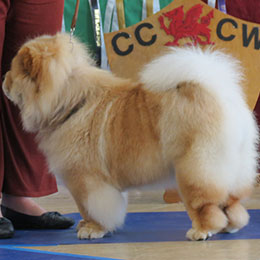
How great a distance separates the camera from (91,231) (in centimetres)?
196

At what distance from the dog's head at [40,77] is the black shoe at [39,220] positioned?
18.8 inches

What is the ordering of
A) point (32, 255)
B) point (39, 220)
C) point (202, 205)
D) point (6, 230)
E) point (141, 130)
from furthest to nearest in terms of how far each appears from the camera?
1. point (39, 220)
2. point (6, 230)
3. point (141, 130)
4. point (202, 205)
5. point (32, 255)

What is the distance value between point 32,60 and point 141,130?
54cm

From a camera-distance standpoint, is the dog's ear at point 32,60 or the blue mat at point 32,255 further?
the dog's ear at point 32,60

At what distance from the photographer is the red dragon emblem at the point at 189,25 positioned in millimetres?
3109

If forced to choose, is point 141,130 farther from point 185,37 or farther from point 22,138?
point 185,37

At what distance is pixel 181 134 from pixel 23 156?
2.92ft

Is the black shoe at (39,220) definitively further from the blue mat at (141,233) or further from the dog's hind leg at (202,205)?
the dog's hind leg at (202,205)

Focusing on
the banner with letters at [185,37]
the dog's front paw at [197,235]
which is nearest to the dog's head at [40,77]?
the dog's front paw at [197,235]

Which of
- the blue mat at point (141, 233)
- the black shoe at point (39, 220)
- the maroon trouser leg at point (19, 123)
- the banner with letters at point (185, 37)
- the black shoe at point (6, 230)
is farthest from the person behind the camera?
the banner with letters at point (185, 37)

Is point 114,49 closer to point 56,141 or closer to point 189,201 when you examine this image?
point 56,141

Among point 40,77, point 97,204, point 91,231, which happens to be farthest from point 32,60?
point 91,231

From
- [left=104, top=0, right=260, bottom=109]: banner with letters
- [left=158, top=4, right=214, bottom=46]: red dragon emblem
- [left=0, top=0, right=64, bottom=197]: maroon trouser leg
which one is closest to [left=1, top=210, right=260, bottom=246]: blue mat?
[left=0, top=0, right=64, bottom=197]: maroon trouser leg

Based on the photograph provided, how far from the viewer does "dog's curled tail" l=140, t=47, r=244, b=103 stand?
1.86m
